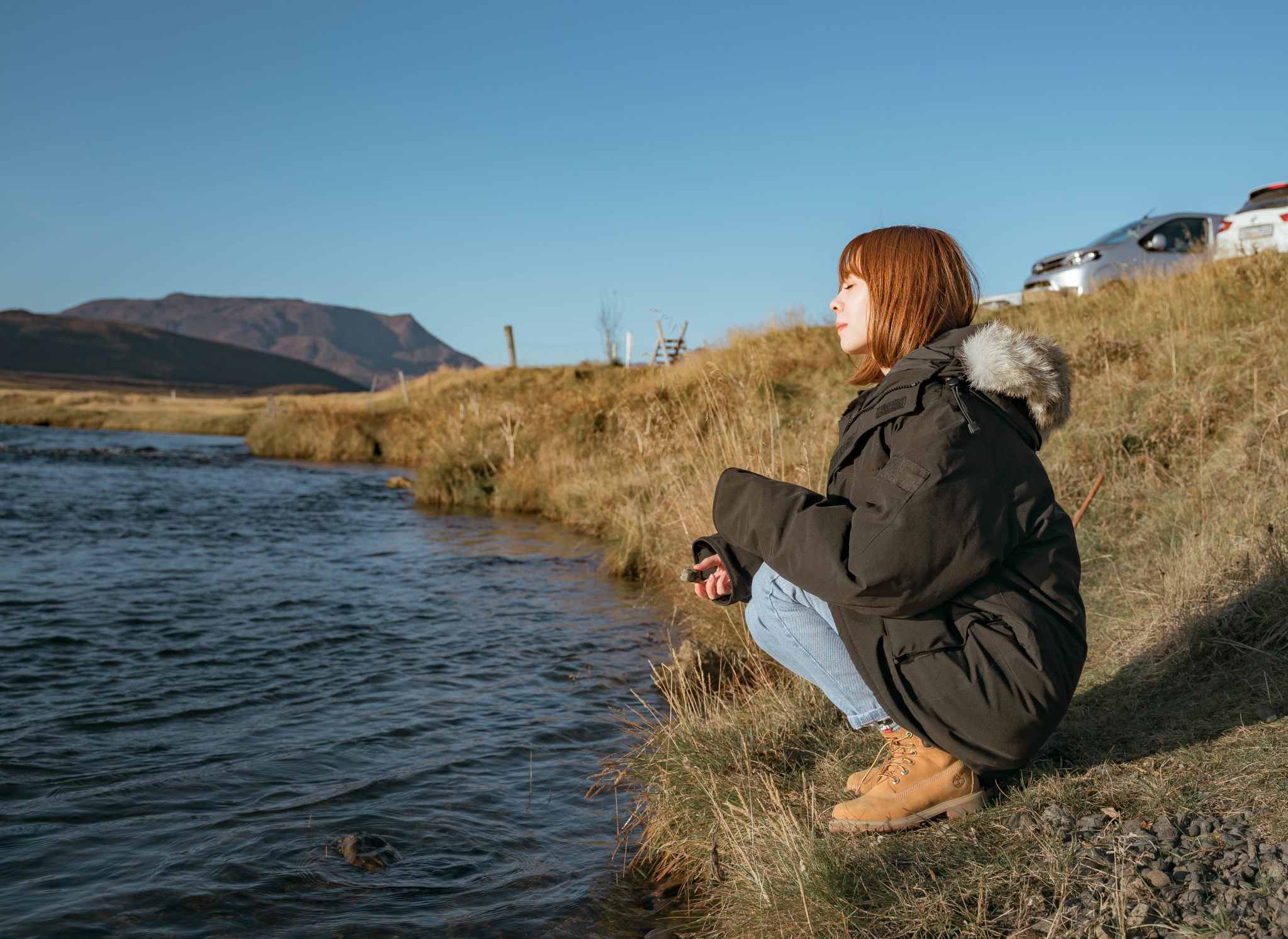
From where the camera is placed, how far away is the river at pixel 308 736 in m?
2.64

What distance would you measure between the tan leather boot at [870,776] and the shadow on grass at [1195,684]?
0.48 m

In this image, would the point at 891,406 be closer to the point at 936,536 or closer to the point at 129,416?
the point at 936,536

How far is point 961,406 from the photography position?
1798mm

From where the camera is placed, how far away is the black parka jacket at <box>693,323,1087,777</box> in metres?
1.75

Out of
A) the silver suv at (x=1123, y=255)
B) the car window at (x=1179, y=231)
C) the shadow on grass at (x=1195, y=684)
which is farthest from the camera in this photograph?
the car window at (x=1179, y=231)

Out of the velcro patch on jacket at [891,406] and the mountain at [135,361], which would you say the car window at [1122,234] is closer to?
the velcro patch on jacket at [891,406]

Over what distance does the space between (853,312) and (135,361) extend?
554 feet

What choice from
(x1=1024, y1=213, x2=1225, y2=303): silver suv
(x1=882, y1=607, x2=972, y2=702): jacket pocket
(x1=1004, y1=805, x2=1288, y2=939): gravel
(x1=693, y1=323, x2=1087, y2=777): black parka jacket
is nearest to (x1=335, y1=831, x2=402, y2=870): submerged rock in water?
(x1=693, y1=323, x2=1087, y2=777): black parka jacket

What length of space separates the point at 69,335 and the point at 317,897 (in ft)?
582

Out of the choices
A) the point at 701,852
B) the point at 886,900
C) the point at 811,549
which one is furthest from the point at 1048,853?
the point at 701,852

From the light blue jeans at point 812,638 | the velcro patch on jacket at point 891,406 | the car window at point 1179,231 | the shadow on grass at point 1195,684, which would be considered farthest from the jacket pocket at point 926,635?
the car window at point 1179,231

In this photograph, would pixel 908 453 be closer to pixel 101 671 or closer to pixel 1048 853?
pixel 1048 853

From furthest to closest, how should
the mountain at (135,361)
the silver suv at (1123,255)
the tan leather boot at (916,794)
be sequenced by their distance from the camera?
the mountain at (135,361) → the silver suv at (1123,255) → the tan leather boot at (916,794)

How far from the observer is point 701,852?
2.59 m
